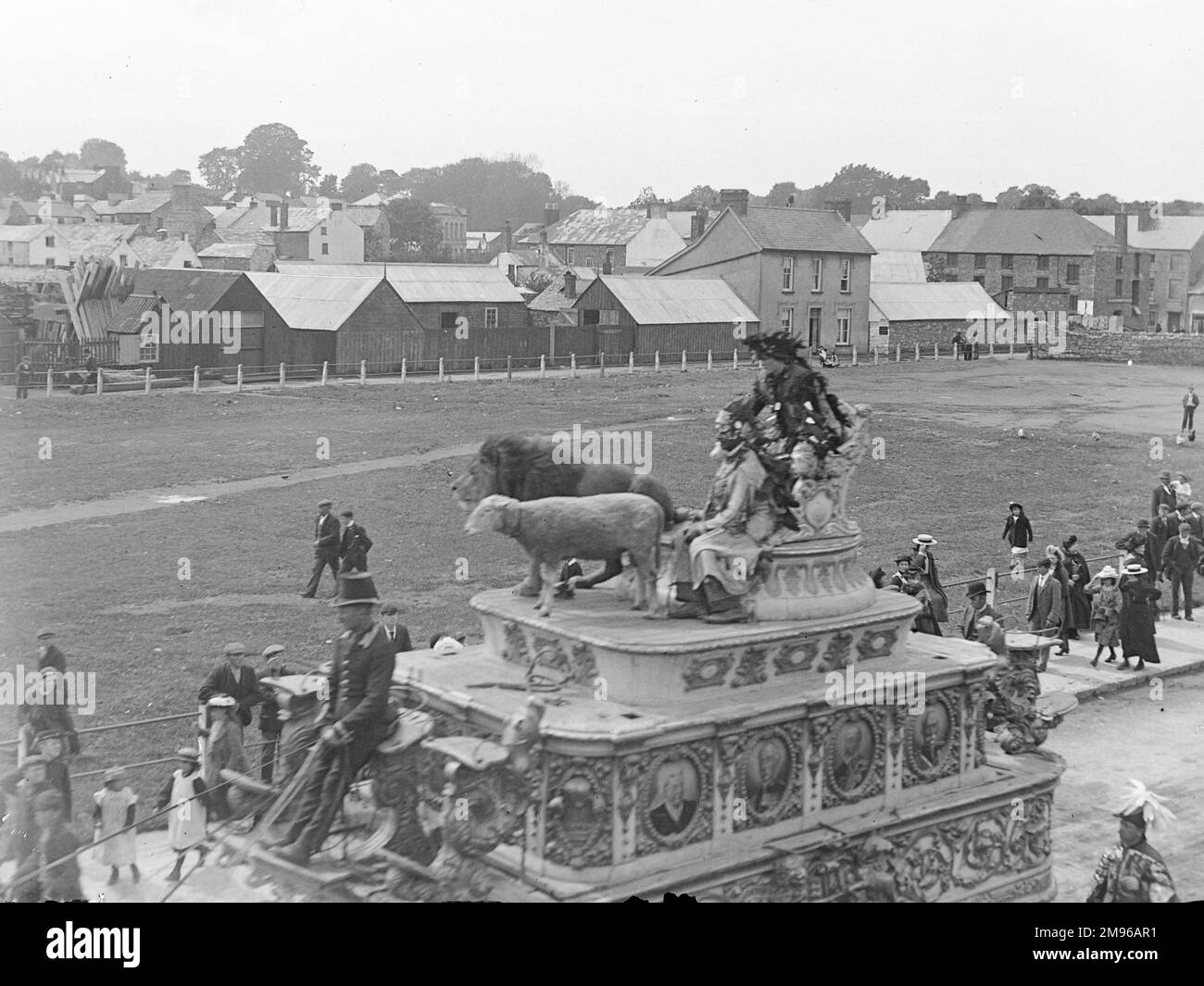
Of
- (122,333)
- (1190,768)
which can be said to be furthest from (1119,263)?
(1190,768)

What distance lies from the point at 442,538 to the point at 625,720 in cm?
1682

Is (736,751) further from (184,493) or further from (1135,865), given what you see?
(184,493)

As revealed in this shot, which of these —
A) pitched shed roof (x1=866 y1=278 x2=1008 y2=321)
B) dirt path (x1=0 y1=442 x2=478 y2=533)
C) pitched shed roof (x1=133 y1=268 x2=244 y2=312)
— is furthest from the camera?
pitched shed roof (x1=866 y1=278 x2=1008 y2=321)

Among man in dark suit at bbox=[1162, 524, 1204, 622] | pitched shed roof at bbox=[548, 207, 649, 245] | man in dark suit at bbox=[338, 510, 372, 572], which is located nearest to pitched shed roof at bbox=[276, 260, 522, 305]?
pitched shed roof at bbox=[548, 207, 649, 245]

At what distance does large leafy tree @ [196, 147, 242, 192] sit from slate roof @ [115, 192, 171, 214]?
456cm

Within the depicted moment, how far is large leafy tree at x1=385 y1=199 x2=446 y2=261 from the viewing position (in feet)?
247

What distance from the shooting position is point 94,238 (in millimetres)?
65312

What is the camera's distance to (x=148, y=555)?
2534 centimetres

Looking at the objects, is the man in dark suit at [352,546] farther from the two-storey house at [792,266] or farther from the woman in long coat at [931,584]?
the two-storey house at [792,266]

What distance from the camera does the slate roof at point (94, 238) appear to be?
6369 centimetres

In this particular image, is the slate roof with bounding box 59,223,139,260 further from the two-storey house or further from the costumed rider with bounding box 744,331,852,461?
the costumed rider with bounding box 744,331,852,461

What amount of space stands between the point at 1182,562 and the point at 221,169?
243 ft

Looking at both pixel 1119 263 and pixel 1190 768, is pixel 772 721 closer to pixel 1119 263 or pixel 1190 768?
pixel 1190 768

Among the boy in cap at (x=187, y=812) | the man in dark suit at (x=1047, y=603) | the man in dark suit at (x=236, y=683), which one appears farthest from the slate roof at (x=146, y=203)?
the boy in cap at (x=187, y=812)
